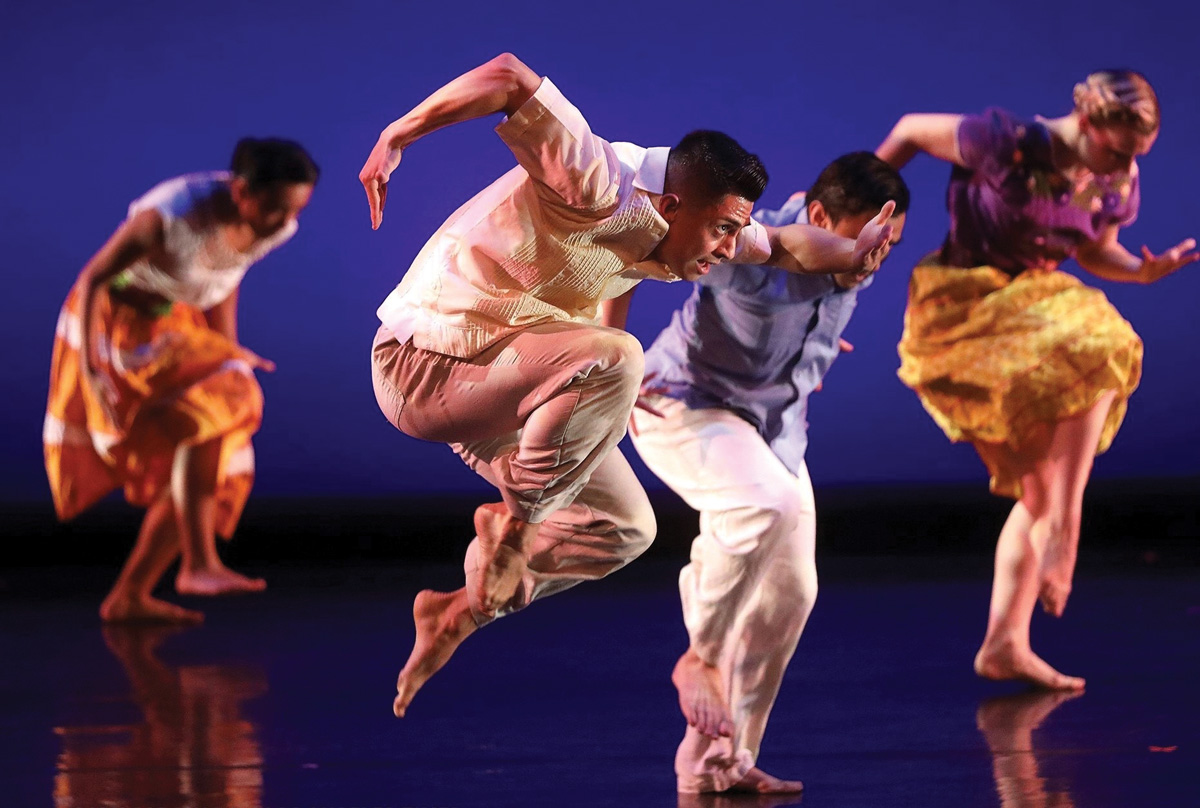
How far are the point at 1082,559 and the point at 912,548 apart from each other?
601 millimetres

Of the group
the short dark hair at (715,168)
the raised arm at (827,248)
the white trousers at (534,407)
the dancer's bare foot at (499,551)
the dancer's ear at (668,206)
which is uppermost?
the short dark hair at (715,168)

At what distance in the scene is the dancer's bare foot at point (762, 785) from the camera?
103 inches

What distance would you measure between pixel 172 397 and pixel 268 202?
67cm

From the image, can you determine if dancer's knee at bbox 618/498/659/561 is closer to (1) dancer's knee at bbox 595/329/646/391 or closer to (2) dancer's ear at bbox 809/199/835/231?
(1) dancer's knee at bbox 595/329/646/391

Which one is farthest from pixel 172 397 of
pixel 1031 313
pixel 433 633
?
pixel 1031 313

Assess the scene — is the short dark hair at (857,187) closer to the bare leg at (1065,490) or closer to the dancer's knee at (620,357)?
the dancer's knee at (620,357)

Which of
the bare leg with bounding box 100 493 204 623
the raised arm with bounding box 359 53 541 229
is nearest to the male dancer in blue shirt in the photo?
the raised arm with bounding box 359 53 541 229

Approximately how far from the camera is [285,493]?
18.5 ft

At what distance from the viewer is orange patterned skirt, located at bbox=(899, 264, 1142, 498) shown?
3.55 m

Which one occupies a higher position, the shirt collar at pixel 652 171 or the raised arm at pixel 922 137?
the raised arm at pixel 922 137

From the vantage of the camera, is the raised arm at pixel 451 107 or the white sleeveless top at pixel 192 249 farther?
the white sleeveless top at pixel 192 249

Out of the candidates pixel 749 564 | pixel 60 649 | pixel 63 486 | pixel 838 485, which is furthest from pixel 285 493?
pixel 749 564

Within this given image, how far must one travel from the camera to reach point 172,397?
4.62m

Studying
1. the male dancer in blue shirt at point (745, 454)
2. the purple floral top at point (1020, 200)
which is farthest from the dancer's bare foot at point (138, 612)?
the purple floral top at point (1020, 200)
